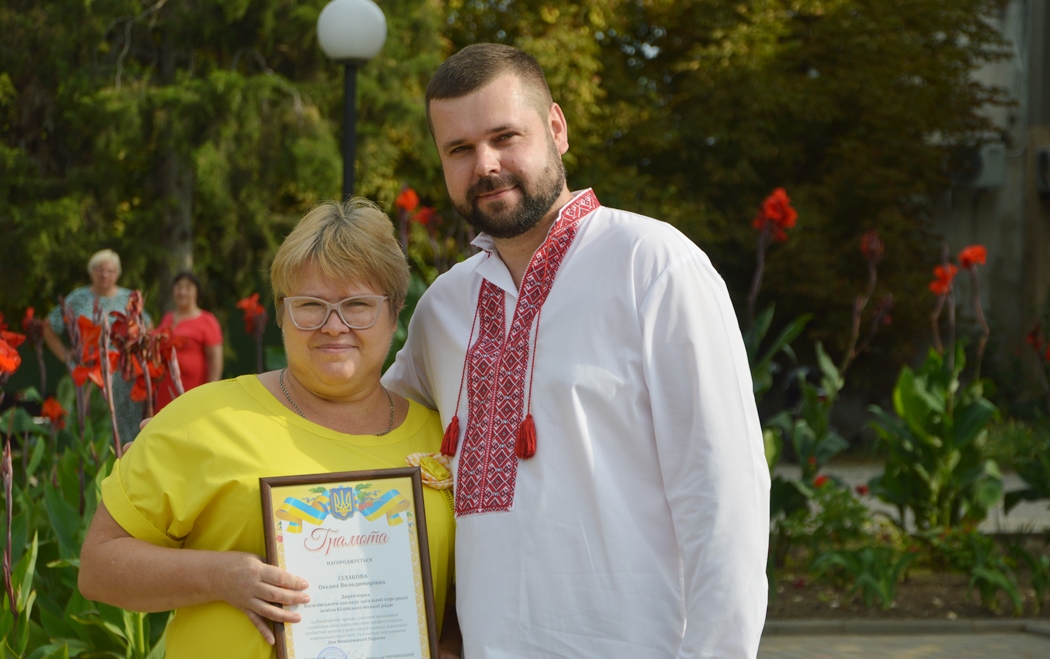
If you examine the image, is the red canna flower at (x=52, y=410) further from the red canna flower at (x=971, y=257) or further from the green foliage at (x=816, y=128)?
the green foliage at (x=816, y=128)

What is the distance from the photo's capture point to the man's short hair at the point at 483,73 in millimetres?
2119

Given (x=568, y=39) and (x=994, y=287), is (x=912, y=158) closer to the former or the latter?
(x=994, y=287)

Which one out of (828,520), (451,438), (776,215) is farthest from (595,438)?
(828,520)

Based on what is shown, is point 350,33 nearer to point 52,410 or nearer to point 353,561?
point 52,410

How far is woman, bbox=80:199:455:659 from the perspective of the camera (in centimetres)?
203

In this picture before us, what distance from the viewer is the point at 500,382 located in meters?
2.09

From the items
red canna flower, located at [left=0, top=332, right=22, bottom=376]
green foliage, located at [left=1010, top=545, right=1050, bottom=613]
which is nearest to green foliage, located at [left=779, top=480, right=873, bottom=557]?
green foliage, located at [left=1010, top=545, right=1050, bottom=613]

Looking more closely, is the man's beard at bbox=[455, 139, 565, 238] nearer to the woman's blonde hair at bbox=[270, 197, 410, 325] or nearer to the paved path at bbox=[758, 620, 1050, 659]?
the woman's blonde hair at bbox=[270, 197, 410, 325]

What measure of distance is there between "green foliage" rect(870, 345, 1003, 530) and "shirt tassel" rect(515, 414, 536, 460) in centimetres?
469

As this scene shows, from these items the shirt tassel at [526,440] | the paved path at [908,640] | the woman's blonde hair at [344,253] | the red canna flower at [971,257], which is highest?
the red canna flower at [971,257]

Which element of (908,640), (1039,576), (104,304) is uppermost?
(104,304)

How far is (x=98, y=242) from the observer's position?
611 inches

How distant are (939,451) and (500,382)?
16.1 ft

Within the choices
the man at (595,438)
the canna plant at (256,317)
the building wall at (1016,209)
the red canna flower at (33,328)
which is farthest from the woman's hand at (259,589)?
the building wall at (1016,209)
